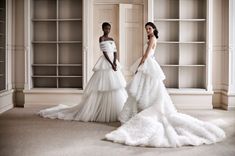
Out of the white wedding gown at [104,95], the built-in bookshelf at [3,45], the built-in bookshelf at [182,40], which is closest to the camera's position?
the white wedding gown at [104,95]

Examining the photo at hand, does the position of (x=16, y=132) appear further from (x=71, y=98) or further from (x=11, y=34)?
(x=11, y=34)

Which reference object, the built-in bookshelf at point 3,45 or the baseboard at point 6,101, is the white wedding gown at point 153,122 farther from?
the built-in bookshelf at point 3,45

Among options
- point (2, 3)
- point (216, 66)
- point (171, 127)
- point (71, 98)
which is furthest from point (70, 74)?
point (171, 127)

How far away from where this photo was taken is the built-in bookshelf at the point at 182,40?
7570 millimetres

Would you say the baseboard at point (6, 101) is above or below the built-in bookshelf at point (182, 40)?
below

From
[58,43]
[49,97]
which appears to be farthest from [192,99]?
[58,43]

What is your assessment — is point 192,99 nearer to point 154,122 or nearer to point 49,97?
point 49,97

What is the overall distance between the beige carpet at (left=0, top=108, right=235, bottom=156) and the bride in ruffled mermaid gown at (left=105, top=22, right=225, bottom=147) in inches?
5.4

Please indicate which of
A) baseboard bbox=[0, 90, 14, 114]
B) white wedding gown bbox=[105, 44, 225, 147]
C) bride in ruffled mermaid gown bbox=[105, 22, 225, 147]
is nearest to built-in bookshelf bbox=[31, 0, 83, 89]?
baseboard bbox=[0, 90, 14, 114]


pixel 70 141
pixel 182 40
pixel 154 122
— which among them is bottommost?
pixel 70 141

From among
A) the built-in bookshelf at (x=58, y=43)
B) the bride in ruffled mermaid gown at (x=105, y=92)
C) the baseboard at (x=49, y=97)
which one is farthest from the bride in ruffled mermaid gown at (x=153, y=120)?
the built-in bookshelf at (x=58, y=43)

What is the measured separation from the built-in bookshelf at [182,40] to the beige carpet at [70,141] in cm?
156

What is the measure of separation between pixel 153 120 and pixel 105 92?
4.37 feet

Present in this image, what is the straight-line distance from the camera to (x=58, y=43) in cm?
766
